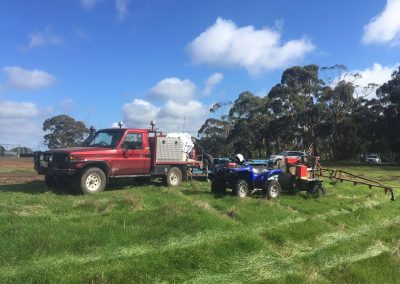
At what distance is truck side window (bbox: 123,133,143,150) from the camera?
15.8 m

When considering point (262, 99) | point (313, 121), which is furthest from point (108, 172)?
point (262, 99)

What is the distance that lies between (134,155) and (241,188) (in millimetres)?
3840

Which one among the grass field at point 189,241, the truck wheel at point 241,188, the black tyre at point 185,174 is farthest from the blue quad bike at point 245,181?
the black tyre at point 185,174

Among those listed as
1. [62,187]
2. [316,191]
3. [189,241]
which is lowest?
[189,241]

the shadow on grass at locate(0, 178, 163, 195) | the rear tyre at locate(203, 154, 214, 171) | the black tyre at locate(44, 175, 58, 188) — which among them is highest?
the rear tyre at locate(203, 154, 214, 171)

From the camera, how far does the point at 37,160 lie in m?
15.1

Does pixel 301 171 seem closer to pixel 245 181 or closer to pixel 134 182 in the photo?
pixel 245 181

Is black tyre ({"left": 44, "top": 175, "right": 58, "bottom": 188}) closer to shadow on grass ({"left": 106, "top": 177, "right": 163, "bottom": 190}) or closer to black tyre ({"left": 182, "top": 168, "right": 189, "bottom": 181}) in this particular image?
shadow on grass ({"left": 106, "top": 177, "right": 163, "bottom": 190})

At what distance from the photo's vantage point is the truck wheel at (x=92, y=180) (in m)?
14.2

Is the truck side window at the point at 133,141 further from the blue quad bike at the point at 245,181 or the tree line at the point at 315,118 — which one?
the tree line at the point at 315,118

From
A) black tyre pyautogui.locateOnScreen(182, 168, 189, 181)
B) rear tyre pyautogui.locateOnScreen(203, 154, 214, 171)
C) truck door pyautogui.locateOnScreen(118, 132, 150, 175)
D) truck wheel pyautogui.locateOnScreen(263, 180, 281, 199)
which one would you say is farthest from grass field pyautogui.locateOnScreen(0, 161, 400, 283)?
rear tyre pyautogui.locateOnScreen(203, 154, 214, 171)

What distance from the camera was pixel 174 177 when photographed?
57.0ft

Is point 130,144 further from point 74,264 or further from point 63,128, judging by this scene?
point 63,128

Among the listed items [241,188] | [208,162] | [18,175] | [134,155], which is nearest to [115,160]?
[134,155]
